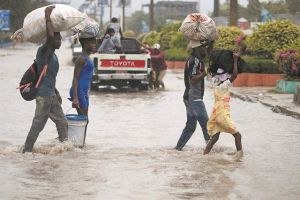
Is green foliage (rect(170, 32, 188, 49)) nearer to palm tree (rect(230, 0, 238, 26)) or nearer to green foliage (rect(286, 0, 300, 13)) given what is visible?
palm tree (rect(230, 0, 238, 26))

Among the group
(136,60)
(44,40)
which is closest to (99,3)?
(136,60)

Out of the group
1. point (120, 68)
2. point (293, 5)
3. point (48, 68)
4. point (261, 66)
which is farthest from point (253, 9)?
point (48, 68)

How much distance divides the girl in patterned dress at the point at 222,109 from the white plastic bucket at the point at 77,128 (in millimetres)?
1882

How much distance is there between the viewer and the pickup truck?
23797 millimetres

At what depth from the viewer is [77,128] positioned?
11.0 meters

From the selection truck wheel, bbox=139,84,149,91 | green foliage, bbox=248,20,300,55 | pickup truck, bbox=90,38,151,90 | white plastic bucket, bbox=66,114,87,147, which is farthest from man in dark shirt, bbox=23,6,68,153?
green foliage, bbox=248,20,300,55

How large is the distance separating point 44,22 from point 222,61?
2.52 meters

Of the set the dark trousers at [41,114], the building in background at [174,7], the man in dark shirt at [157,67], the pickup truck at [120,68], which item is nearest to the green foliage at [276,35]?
the man in dark shirt at [157,67]

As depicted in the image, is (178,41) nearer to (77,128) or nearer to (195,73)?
(77,128)

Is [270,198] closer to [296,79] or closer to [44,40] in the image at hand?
[44,40]

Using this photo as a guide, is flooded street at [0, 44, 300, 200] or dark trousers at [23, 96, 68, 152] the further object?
dark trousers at [23, 96, 68, 152]

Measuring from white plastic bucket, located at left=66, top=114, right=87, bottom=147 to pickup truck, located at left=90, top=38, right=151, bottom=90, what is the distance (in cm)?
1268

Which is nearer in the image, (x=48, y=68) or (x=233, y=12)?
(x=48, y=68)

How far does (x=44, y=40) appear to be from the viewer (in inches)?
408
